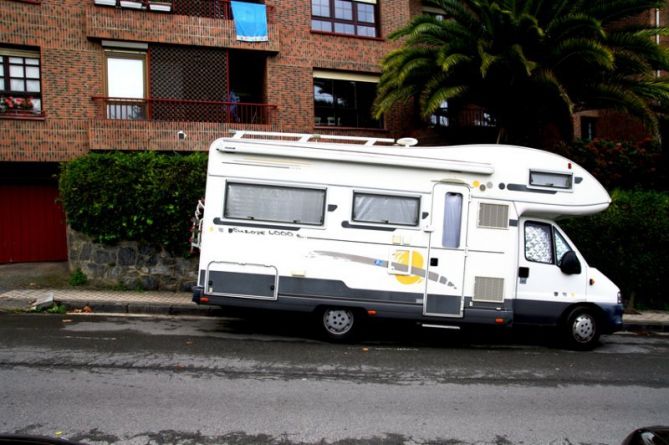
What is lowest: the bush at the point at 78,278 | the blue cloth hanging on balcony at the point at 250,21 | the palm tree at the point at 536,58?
the bush at the point at 78,278

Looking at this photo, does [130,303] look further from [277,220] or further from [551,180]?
[551,180]

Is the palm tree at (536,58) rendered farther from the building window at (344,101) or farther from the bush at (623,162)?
the building window at (344,101)

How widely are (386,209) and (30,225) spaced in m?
12.4

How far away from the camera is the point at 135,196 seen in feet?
37.6

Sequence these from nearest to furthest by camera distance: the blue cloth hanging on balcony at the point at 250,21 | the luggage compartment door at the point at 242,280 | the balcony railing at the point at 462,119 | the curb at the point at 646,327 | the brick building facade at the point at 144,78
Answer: the luggage compartment door at the point at 242,280 → the curb at the point at 646,327 → the brick building facade at the point at 144,78 → the blue cloth hanging on balcony at the point at 250,21 → the balcony railing at the point at 462,119

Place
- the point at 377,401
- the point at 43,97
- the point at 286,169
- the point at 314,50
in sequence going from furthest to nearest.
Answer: the point at 314,50, the point at 43,97, the point at 286,169, the point at 377,401

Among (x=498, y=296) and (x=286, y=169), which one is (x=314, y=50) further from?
(x=498, y=296)

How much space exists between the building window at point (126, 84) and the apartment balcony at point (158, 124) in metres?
0.03

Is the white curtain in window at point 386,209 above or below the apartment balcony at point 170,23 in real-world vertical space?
below

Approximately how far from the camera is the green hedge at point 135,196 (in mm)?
11445

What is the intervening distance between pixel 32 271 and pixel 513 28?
14181 millimetres

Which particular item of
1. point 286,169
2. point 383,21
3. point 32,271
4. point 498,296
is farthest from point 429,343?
point 383,21

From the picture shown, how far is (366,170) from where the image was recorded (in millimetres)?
8125

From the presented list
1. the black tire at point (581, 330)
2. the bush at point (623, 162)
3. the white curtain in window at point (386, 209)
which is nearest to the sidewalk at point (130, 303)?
the black tire at point (581, 330)
